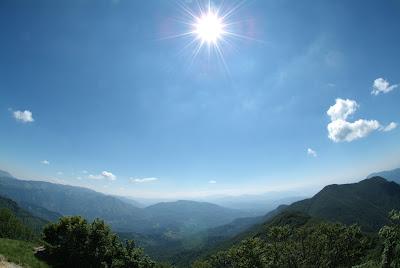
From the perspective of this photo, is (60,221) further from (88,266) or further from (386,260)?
(386,260)

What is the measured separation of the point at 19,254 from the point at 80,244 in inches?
607

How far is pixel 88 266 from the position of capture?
60.5 m

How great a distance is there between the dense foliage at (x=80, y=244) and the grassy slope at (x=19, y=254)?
5.30 metres

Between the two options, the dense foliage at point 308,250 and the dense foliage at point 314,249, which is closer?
the dense foliage at point 308,250

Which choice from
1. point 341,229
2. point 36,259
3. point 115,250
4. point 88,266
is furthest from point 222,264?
point 36,259

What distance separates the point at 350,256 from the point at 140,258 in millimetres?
58867

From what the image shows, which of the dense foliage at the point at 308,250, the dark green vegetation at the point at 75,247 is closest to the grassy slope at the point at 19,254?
the dark green vegetation at the point at 75,247

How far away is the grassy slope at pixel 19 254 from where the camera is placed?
42.9 metres

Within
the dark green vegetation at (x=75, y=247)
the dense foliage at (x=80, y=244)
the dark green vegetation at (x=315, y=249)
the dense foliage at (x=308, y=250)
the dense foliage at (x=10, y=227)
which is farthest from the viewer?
the dense foliage at (x=10, y=227)

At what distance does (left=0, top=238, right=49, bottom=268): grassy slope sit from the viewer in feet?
141

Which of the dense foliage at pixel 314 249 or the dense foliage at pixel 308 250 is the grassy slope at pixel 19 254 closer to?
the dense foliage at pixel 308 250

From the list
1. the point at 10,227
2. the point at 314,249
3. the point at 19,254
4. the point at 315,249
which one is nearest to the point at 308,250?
the point at 314,249

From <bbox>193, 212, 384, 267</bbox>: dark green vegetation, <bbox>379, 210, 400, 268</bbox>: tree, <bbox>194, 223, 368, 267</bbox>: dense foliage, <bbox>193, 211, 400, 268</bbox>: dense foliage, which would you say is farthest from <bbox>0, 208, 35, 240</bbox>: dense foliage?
<bbox>379, 210, 400, 268</bbox>: tree

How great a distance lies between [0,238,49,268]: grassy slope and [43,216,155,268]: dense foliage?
209 inches
